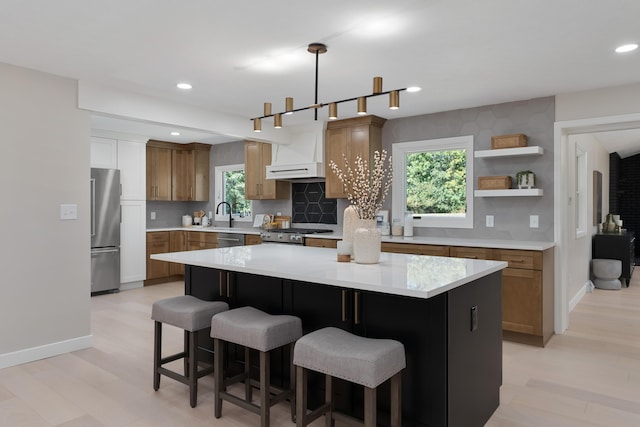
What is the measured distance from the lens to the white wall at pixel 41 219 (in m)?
3.29

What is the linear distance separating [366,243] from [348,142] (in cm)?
288

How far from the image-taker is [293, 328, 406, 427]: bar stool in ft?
6.13

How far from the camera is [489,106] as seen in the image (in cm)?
456

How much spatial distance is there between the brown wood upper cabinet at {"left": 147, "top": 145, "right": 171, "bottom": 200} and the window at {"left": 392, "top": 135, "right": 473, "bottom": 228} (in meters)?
3.85

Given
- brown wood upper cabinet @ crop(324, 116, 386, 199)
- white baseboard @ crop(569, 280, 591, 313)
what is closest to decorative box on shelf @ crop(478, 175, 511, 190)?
brown wood upper cabinet @ crop(324, 116, 386, 199)

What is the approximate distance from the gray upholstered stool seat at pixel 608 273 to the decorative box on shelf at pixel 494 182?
3.26 meters

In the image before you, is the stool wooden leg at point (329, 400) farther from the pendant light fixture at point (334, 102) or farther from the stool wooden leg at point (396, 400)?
the pendant light fixture at point (334, 102)

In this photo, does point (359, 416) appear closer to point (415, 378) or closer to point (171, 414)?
point (415, 378)

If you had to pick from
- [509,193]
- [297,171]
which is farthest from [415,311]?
[297,171]

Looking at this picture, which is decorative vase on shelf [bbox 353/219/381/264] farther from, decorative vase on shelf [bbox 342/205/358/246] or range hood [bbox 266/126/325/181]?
range hood [bbox 266/126/325/181]

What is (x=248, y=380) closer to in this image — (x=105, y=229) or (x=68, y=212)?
(x=68, y=212)

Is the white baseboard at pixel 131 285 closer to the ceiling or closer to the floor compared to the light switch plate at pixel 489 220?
closer to the floor

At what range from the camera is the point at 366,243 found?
263cm

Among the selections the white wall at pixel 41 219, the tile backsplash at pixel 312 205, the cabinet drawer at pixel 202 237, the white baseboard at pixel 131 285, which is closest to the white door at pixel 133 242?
the white baseboard at pixel 131 285
